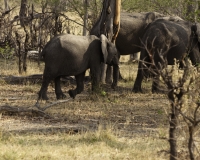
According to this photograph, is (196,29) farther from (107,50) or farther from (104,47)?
(104,47)

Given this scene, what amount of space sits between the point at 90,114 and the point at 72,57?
75.7 inches

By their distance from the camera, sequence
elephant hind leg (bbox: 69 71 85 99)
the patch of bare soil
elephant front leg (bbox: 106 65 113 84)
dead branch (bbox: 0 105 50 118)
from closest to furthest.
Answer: the patch of bare soil, dead branch (bbox: 0 105 50 118), elephant hind leg (bbox: 69 71 85 99), elephant front leg (bbox: 106 65 113 84)

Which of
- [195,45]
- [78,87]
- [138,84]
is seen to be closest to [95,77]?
[78,87]

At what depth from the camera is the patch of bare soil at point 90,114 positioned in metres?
9.01

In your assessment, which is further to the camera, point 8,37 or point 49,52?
point 8,37

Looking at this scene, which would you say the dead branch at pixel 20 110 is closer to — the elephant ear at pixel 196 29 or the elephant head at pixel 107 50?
the elephant head at pixel 107 50

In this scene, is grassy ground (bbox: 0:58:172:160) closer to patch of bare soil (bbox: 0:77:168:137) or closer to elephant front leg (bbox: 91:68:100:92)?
patch of bare soil (bbox: 0:77:168:137)

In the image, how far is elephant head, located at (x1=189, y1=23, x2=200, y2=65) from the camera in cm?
1357

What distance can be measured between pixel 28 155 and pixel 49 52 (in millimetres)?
4844

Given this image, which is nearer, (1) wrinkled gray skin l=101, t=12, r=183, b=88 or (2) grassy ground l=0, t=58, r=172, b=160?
(2) grassy ground l=0, t=58, r=172, b=160

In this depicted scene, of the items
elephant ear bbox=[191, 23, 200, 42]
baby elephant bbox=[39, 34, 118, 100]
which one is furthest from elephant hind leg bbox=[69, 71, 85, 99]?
elephant ear bbox=[191, 23, 200, 42]

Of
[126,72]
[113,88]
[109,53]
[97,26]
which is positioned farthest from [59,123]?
[126,72]

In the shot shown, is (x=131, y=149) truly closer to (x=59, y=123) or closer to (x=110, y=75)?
(x=59, y=123)

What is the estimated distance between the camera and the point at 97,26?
1462 cm
